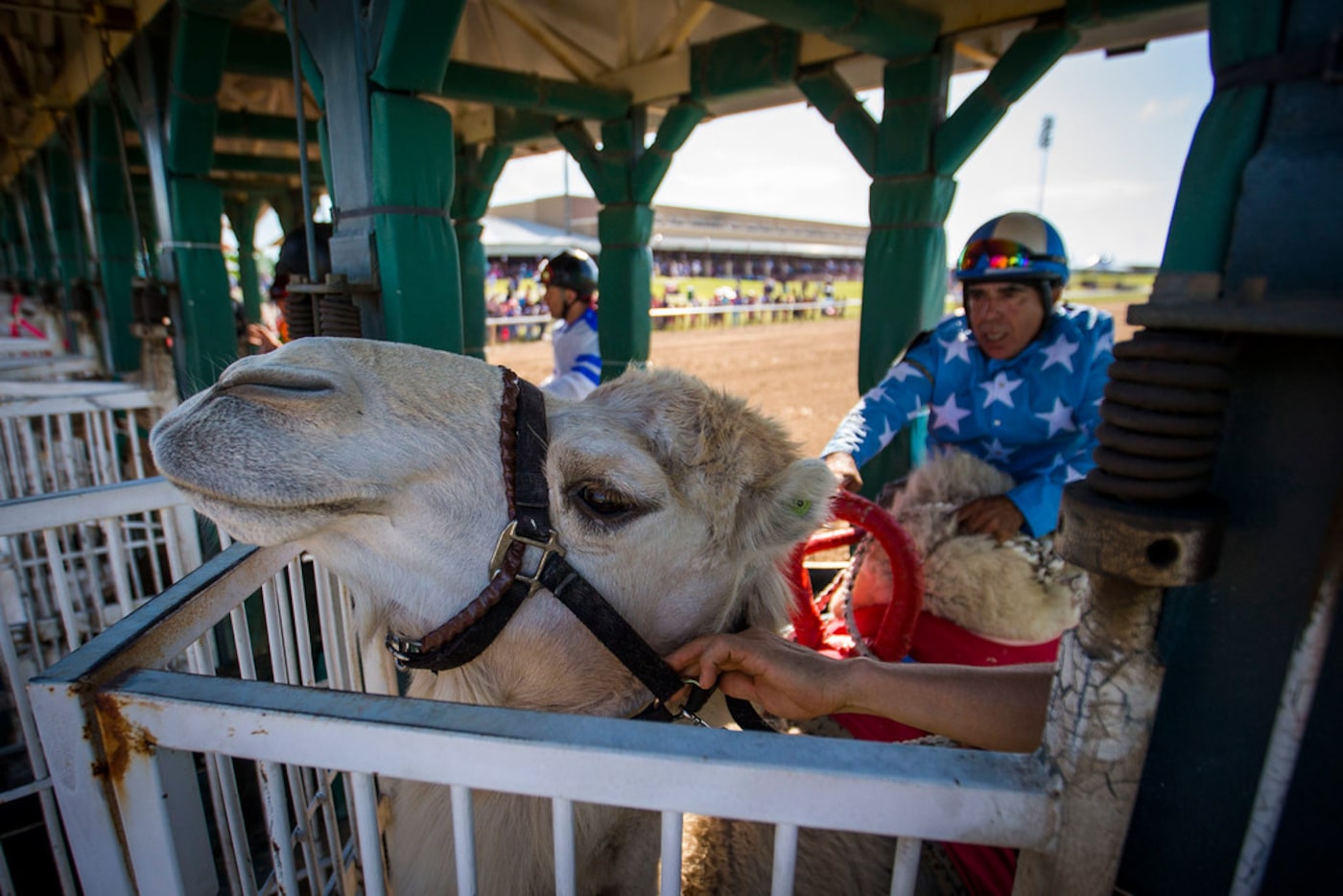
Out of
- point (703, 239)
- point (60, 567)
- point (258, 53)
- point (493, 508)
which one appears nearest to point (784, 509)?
point (493, 508)

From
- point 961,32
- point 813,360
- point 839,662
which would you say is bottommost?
point 813,360

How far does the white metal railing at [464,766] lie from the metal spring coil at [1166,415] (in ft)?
1.19

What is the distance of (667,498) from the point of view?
146 centimetres

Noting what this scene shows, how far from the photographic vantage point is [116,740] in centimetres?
92

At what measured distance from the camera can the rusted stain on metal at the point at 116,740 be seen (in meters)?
0.91

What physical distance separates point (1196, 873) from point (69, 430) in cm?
542

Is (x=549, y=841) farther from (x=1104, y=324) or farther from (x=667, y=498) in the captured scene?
(x=1104, y=324)

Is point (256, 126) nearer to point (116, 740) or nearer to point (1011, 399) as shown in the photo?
point (1011, 399)

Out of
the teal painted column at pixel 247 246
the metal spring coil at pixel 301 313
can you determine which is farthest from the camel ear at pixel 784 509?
the teal painted column at pixel 247 246

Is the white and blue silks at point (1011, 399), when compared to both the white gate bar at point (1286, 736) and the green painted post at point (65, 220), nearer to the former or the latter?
the white gate bar at point (1286, 736)

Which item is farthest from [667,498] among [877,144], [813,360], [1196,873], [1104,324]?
[813,360]

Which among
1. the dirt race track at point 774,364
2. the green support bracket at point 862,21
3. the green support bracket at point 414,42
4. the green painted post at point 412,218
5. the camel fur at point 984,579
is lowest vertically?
the dirt race track at point 774,364

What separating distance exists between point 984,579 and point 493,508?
5.20 feet

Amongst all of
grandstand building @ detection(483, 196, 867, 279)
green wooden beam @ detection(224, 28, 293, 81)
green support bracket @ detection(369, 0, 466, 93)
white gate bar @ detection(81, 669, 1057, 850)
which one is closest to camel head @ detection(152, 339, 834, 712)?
white gate bar @ detection(81, 669, 1057, 850)
